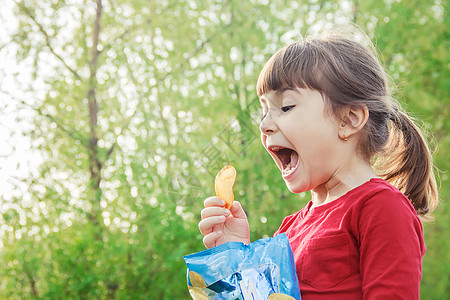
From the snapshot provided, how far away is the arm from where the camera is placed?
0.90m

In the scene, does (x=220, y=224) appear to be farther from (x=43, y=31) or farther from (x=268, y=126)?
(x=43, y=31)

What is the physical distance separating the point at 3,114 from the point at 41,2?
2.23 feet

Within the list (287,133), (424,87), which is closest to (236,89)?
(424,87)

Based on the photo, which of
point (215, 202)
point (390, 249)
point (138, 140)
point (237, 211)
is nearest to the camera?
point (390, 249)

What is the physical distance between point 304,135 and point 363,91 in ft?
0.62

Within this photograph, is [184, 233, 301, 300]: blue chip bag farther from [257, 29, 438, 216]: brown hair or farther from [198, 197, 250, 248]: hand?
[257, 29, 438, 216]: brown hair

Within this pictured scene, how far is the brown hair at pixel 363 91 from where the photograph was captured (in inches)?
44.4

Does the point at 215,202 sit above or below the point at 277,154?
below

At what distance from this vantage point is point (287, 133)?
1.09 meters

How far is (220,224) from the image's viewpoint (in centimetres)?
125

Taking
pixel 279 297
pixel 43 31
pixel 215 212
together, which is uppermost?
pixel 43 31

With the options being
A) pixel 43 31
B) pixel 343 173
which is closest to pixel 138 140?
pixel 43 31

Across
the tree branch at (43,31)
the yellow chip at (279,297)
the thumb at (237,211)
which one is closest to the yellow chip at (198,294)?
the yellow chip at (279,297)

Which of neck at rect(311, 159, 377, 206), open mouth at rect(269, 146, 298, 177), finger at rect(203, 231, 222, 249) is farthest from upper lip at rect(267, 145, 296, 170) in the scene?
finger at rect(203, 231, 222, 249)
